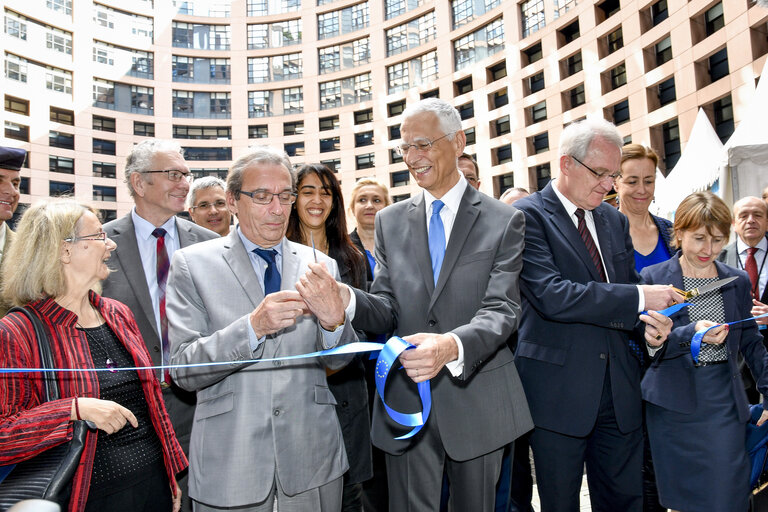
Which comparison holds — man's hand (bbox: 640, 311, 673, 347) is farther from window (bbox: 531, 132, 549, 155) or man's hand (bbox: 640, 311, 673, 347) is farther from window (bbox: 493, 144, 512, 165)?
window (bbox: 493, 144, 512, 165)

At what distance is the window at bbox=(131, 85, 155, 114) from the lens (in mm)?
43625

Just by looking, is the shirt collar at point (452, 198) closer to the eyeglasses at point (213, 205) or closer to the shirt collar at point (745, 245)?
the eyeglasses at point (213, 205)

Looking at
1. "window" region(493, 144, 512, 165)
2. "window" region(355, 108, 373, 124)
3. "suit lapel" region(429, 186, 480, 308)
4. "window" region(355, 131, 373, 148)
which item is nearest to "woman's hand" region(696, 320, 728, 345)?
"suit lapel" region(429, 186, 480, 308)

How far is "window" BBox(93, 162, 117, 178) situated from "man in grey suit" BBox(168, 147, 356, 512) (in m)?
44.4

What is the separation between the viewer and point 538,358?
9.14 feet

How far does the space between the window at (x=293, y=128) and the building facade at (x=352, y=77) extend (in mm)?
85

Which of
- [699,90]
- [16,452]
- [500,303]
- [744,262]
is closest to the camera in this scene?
[16,452]

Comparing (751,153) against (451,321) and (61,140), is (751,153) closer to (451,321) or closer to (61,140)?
(451,321)

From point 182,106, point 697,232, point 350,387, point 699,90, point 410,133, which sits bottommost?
point 350,387

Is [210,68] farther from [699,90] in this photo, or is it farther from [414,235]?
[414,235]

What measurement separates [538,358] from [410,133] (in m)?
1.35

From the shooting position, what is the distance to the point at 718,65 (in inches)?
837

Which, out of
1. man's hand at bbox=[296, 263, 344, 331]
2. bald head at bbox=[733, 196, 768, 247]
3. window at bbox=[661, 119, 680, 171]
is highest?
window at bbox=[661, 119, 680, 171]

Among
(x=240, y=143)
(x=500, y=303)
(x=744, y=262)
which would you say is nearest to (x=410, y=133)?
(x=500, y=303)
